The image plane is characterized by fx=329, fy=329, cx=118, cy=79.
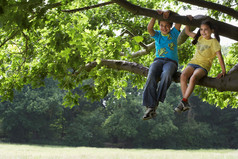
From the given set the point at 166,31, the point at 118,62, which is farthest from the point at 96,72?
the point at 166,31

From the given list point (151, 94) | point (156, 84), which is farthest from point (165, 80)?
point (151, 94)

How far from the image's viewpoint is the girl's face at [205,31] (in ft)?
14.9

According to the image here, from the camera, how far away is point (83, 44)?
5945 millimetres

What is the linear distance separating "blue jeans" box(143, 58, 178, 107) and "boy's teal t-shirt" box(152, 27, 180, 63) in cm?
23

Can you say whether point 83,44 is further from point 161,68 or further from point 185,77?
point 185,77

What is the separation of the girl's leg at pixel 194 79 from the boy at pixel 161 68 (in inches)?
10.9

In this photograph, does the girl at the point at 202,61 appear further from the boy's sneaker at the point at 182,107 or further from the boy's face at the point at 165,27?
the boy's face at the point at 165,27

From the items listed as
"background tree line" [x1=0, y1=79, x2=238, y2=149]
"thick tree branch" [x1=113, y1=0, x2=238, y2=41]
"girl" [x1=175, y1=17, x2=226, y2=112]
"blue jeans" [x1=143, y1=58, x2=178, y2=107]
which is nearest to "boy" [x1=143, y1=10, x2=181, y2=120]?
"blue jeans" [x1=143, y1=58, x2=178, y2=107]

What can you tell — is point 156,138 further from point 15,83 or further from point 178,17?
point 178,17

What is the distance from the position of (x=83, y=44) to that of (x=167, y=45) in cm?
169

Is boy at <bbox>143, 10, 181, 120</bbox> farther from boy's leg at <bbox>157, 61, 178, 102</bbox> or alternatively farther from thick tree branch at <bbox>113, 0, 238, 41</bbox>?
thick tree branch at <bbox>113, 0, 238, 41</bbox>

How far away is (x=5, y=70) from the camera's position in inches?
386

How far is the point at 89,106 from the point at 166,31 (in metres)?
49.6

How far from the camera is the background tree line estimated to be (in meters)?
48.7
